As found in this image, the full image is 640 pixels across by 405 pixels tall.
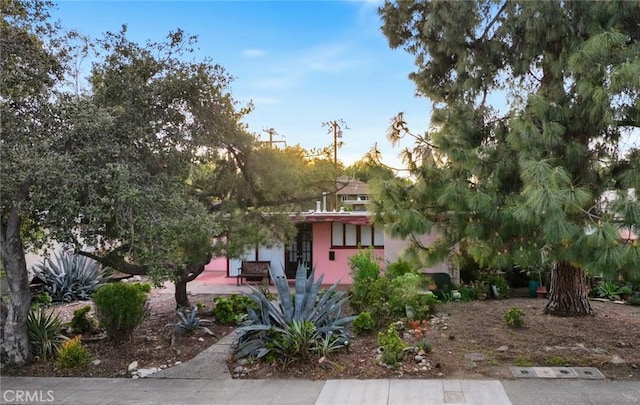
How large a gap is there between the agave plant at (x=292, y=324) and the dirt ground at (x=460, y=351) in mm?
231

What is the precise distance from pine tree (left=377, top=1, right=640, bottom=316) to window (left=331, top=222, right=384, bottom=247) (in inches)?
303

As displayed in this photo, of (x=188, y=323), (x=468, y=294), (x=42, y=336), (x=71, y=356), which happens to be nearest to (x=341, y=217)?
(x=468, y=294)

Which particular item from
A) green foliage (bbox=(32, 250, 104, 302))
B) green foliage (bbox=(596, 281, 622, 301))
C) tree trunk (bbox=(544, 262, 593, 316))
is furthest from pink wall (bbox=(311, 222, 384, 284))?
tree trunk (bbox=(544, 262, 593, 316))

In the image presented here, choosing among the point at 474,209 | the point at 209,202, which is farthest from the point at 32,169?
the point at 474,209

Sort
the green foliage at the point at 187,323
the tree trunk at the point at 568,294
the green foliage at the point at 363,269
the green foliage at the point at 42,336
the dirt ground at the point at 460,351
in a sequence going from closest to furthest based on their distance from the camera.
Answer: the dirt ground at the point at 460,351
the green foliage at the point at 42,336
the green foliage at the point at 187,323
the tree trunk at the point at 568,294
the green foliage at the point at 363,269

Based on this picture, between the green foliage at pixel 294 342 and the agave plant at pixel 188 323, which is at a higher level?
the green foliage at pixel 294 342

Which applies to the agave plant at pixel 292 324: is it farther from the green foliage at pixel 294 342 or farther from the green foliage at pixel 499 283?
the green foliage at pixel 499 283

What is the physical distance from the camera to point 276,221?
8.92 m

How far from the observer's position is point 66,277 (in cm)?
1242

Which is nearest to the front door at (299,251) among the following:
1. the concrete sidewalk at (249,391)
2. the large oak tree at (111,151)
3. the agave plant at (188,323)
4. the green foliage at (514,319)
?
the agave plant at (188,323)

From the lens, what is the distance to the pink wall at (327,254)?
15.7 meters

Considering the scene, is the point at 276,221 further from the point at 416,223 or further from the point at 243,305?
the point at 416,223

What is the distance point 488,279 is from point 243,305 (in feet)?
20.8

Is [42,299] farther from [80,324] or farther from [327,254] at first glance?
[327,254]
